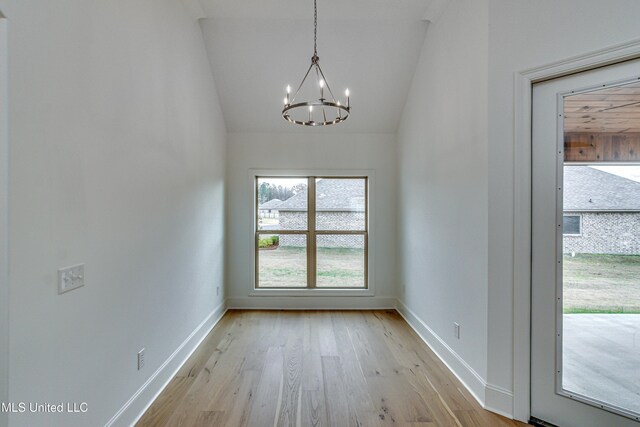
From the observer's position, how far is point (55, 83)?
1492 millimetres

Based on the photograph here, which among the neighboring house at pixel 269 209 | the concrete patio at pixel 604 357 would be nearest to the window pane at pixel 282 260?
the neighboring house at pixel 269 209

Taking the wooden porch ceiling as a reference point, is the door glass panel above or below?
below

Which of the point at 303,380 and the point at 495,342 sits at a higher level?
the point at 495,342

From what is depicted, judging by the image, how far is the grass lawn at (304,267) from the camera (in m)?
4.90

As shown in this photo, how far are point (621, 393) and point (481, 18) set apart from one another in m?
2.67

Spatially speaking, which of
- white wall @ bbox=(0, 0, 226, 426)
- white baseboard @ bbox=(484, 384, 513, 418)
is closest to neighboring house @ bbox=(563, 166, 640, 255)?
white baseboard @ bbox=(484, 384, 513, 418)

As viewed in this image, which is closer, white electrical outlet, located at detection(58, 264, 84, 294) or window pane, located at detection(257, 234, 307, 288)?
white electrical outlet, located at detection(58, 264, 84, 294)

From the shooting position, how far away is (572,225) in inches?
84.0

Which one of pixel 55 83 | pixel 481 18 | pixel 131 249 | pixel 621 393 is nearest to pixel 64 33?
pixel 55 83

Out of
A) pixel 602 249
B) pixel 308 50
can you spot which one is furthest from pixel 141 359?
pixel 308 50

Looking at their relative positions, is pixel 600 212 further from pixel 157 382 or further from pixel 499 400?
pixel 157 382

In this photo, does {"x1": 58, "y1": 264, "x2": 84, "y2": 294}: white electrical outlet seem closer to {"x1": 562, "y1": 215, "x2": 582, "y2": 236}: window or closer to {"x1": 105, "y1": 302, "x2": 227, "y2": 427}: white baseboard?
{"x1": 105, "y1": 302, "x2": 227, "y2": 427}: white baseboard

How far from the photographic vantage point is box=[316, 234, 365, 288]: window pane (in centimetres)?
493

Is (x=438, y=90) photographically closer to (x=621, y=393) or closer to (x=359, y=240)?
(x=359, y=240)
